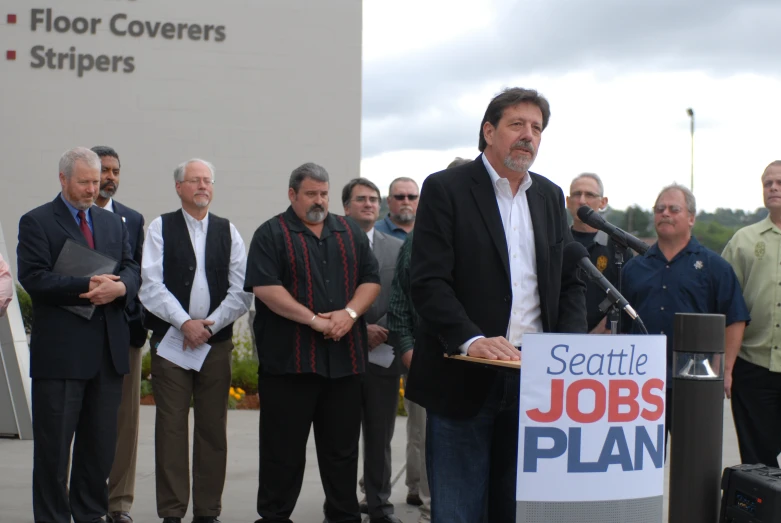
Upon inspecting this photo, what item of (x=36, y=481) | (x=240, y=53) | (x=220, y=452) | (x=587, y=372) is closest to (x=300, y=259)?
(x=220, y=452)

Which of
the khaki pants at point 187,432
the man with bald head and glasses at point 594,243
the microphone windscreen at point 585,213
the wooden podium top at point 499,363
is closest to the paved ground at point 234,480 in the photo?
the khaki pants at point 187,432

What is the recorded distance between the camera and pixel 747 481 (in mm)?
4020

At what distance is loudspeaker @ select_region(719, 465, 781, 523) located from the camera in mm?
3898

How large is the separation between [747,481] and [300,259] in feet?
9.28

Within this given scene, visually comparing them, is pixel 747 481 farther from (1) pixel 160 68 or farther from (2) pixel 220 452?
(1) pixel 160 68

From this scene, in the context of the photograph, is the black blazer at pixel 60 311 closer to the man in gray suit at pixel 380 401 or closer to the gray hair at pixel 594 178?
the man in gray suit at pixel 380 401

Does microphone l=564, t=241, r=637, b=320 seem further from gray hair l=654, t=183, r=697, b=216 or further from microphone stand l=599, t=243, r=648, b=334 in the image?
gray hair l=654, t=183, r=697, b=216

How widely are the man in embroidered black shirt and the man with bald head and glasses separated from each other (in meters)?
1.42

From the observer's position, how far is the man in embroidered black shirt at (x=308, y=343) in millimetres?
5625

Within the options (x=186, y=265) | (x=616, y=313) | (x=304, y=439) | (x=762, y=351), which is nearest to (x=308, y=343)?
(x=304, y=439)

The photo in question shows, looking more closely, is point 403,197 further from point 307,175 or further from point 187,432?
point 187,432

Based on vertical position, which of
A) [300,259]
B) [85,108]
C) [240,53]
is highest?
[240,53]

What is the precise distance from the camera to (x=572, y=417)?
11.0ft

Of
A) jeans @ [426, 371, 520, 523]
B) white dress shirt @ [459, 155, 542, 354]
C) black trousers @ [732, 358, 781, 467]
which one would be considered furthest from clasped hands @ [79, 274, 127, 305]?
black trousers @ [732, 358, 781, 467]
